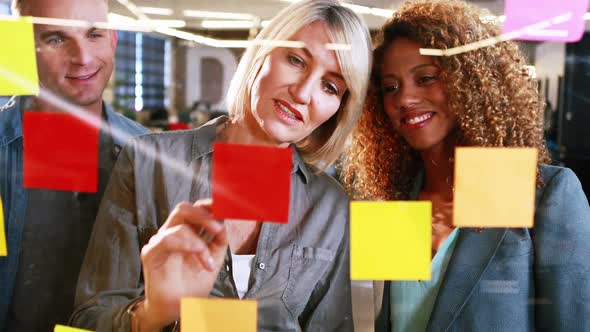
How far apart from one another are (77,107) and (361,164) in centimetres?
50

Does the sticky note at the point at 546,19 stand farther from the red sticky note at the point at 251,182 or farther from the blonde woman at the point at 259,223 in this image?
the red sticky note at the point at 251,182

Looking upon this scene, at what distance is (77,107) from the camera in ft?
2.87

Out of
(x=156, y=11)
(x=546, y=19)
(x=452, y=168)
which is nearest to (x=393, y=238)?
(x=452, y=168)

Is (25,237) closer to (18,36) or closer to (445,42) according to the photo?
(18,36)

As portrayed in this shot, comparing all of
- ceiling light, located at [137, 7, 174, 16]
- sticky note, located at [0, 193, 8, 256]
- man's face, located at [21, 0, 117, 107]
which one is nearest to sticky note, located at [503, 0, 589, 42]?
ceiling light, located at [137, 7, 174, 16]

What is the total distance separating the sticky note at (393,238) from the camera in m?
0.77

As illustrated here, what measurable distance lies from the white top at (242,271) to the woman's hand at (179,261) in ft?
0.10

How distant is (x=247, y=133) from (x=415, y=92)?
0.90 feet

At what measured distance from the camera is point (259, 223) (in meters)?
0.83

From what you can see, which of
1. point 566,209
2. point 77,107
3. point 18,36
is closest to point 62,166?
point 77,107

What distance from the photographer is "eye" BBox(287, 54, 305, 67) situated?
79 cm

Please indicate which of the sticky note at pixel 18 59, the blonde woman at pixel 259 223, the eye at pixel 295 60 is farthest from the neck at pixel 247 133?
the sticky note at pixel 18 59

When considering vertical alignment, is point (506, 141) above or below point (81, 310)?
above

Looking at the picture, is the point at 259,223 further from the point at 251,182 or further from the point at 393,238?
the point at 393,238
